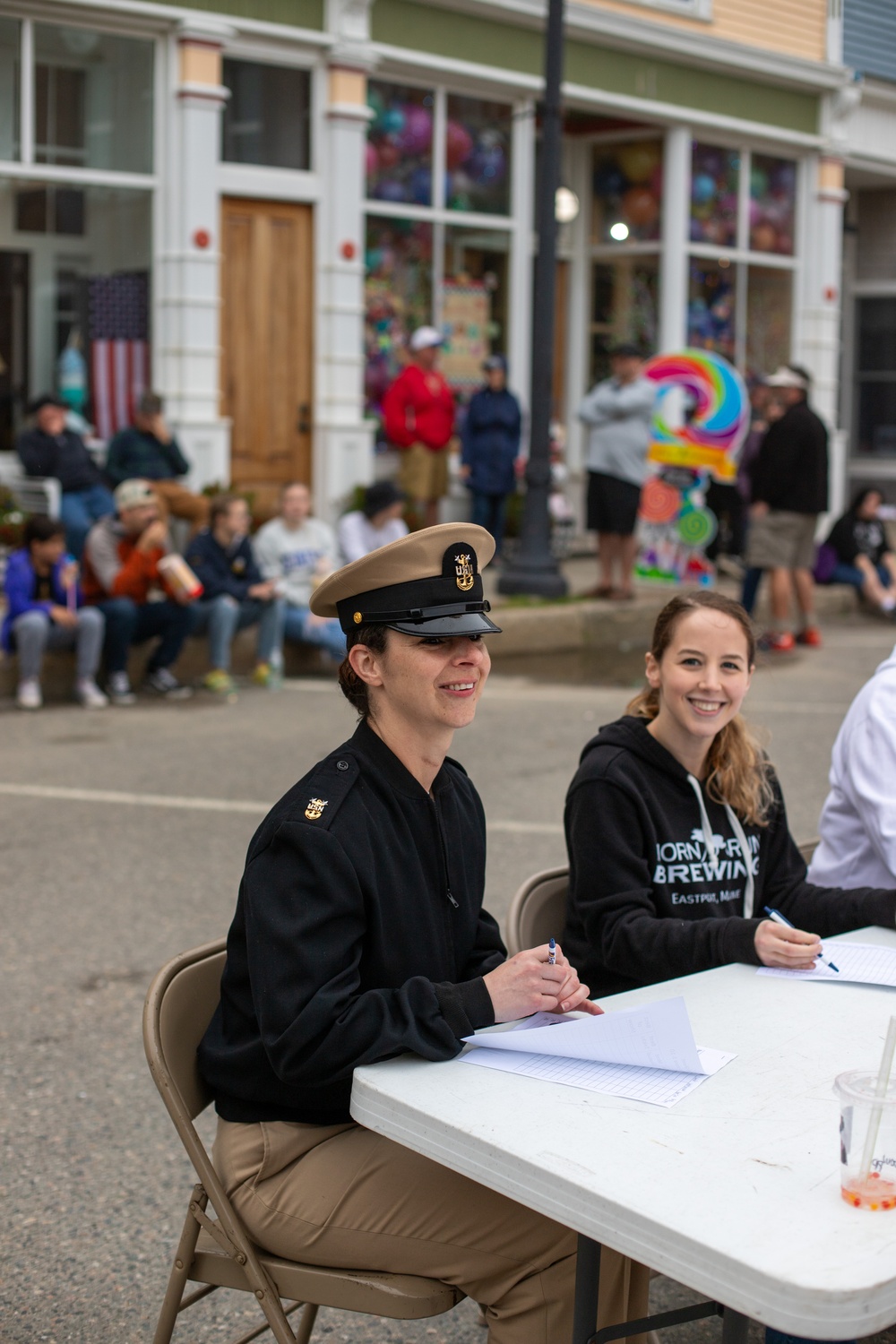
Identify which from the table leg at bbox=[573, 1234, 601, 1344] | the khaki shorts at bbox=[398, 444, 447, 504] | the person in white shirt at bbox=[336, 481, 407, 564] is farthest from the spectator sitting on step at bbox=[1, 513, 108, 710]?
the table leg at bbox=[573, 1234, 601, 1344]

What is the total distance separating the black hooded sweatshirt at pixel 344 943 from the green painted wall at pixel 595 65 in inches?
480

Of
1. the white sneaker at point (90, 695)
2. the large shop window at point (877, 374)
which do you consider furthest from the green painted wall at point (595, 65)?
the white sneaker at point (90, 695)

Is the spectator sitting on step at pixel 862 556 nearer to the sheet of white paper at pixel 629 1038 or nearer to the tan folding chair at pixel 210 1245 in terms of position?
the tan folding chair at pixel 210 1245

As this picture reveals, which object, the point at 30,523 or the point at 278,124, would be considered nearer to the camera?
the point at 30,523

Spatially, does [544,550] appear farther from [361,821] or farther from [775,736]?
[361,821]

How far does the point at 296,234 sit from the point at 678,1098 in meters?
11.9

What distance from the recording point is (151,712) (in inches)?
376

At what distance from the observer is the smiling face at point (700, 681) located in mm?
3371

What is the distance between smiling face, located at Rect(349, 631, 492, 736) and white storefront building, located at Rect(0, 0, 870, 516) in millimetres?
10045

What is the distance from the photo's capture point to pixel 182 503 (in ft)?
38.5

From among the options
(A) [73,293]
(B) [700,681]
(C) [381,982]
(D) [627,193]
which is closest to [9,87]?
(A) [73,293]

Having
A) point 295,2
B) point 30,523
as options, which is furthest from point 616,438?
point 30,523

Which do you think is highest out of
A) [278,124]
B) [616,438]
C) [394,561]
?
[278,124]

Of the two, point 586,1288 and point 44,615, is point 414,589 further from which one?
point 44,615
